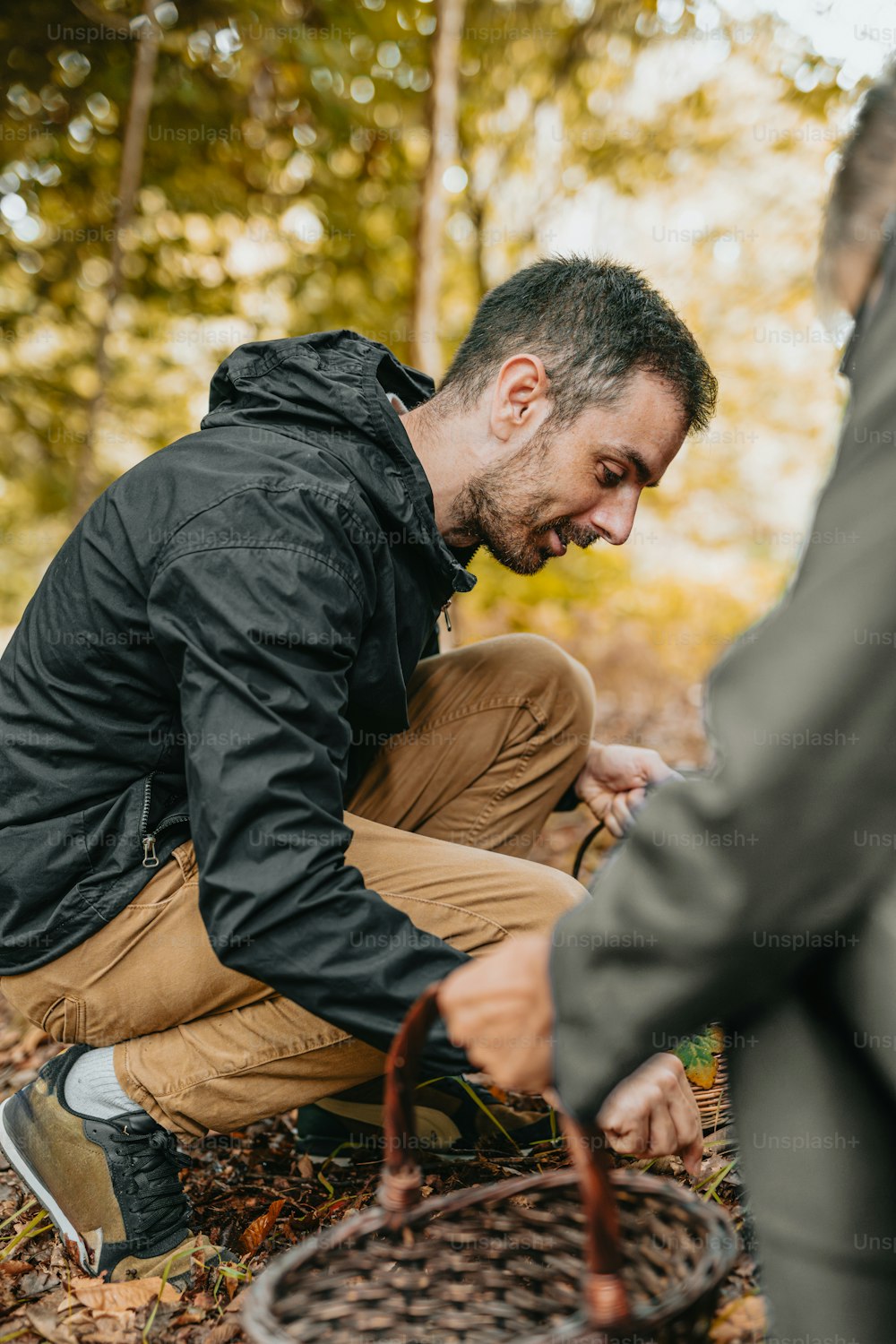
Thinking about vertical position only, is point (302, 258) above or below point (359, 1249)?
above

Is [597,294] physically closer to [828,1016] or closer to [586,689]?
[586,689]

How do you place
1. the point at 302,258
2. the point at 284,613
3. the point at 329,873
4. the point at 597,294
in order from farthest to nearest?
the point at 302,258
the point at 597,294
the point at 284,613
the point at 329,873

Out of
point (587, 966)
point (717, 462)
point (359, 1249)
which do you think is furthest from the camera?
point (717, 462)

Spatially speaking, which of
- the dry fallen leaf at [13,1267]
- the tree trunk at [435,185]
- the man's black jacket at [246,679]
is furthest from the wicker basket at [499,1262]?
the tree trunk at [435,185]

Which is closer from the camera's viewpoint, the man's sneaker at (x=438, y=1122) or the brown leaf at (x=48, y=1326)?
the brown leaf at (x=48, y=1326)

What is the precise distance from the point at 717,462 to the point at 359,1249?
13515 mm

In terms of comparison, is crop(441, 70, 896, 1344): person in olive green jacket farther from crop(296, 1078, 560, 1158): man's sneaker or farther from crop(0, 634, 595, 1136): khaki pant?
crop(296, 1078, 560, 1158): man's sneaker

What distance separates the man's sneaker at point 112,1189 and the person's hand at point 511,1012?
1121 millimetres

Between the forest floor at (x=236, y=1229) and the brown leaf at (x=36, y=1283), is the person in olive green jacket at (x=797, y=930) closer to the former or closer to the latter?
the forest floor at (x=236, y=1229)

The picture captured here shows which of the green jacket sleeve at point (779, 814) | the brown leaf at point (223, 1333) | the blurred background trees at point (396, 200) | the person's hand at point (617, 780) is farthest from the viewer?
the blurred background trees at point (396, 200)

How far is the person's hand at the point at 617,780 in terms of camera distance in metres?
2.63

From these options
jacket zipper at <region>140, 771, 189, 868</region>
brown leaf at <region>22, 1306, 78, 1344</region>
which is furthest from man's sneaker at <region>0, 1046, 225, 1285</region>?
jacket zipper at <region>140, 771, 189, 868</region>

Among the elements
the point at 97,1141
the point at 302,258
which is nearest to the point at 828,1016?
the point at 97,1141

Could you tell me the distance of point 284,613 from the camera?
71.4 inches
